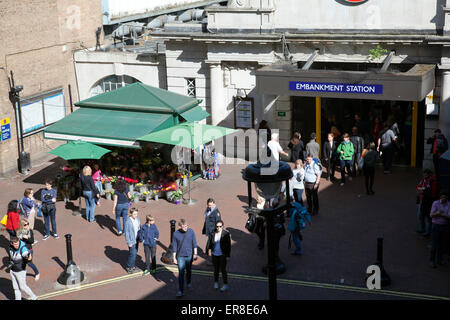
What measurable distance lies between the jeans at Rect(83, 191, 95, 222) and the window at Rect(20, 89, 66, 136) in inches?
270

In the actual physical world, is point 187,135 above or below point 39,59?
below

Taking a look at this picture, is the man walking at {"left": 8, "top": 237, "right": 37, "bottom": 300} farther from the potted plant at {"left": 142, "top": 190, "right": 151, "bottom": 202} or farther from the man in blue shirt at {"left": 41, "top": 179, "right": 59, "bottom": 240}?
the potted plant at {"left": 142, "top": 190, "right": 151, "bottom": 202}

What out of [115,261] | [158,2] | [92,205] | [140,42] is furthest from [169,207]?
[158,2]

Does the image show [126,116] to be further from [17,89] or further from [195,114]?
[17,89]

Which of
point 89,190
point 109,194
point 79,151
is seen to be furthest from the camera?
point 109,194

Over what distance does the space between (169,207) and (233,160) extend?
5.04m

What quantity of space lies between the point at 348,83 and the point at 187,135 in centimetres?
522

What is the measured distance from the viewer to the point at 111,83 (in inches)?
1094

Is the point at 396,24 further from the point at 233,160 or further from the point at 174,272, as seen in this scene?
the point at 174,272

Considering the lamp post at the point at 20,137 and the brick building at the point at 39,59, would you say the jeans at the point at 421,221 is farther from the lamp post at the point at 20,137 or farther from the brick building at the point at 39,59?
the brick building at the point at 39,59

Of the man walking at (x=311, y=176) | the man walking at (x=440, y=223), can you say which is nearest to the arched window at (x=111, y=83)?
the man walking at (x=311, y=176)

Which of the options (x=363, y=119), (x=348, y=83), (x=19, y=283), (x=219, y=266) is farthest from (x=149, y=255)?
(x=363, y=119)

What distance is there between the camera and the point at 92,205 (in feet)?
65.0

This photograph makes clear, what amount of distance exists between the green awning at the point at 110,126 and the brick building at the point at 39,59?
2842mm
